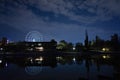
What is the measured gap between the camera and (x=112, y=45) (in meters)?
135

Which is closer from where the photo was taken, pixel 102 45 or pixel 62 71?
pixel 62 71

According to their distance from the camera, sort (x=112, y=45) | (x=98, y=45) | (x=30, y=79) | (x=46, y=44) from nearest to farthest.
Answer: (x=30, y=79)
(x=112, y=45)
(x=98, y=45)
(x=46, y=44)

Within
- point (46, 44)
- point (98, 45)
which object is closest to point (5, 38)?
point (46, 44)

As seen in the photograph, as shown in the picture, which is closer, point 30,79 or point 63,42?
point 30,79

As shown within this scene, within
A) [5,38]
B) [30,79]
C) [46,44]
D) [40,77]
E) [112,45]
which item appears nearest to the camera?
[30,79]

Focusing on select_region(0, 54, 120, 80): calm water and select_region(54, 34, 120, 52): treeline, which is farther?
select_region(54, 34, 120, 52): treeline

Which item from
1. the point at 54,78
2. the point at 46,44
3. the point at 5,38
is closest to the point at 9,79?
the point at 54,78

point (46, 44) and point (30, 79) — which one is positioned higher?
point (46, 44)

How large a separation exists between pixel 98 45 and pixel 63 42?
37486 mm

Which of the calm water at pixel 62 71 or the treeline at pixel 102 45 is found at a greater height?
the treeline at pixel 102 45

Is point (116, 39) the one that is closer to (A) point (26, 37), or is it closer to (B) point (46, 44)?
(B) point (46, 44)

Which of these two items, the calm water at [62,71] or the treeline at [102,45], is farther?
the treeline at [102,45]

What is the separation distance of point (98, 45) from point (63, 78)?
116749 millimetres

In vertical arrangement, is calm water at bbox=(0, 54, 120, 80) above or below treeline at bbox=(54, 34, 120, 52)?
below
